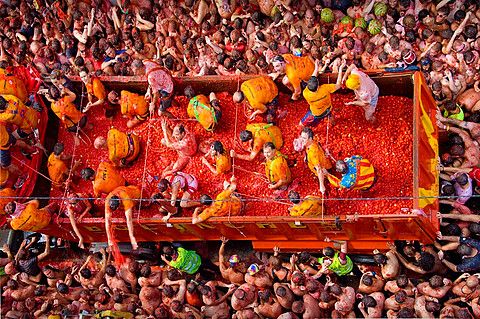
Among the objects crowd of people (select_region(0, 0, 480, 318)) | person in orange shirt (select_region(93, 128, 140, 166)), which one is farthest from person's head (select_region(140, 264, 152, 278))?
person in orange shirt (select_region(93, 128, 140, 166))

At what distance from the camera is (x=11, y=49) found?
15.2m

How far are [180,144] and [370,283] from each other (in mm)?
3825

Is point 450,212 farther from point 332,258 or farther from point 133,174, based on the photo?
point 133,174

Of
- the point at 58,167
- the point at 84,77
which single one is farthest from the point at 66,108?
the point at 58,167

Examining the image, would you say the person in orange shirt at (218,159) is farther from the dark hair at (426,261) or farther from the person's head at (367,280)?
the dark hair at (426,261)

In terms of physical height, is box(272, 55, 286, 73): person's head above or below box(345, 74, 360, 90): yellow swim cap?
above

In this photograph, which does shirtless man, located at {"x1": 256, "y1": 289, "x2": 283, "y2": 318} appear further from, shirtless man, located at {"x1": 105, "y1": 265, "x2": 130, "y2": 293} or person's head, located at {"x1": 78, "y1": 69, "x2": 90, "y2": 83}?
person's head, located at {"x1": 78, "y1": 69, "x2": 90, "y2": 83}

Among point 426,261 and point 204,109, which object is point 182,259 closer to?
point 204,109

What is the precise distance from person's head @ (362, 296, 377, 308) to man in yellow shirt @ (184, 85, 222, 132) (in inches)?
152

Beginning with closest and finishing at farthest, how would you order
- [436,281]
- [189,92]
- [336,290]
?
[436,281]
[336,290]
[189,92]

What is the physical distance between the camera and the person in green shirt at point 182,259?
1255 centimetres

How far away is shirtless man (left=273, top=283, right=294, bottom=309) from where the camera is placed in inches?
457

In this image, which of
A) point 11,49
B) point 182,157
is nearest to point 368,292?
point 182,157

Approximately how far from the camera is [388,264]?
11.7 meters
